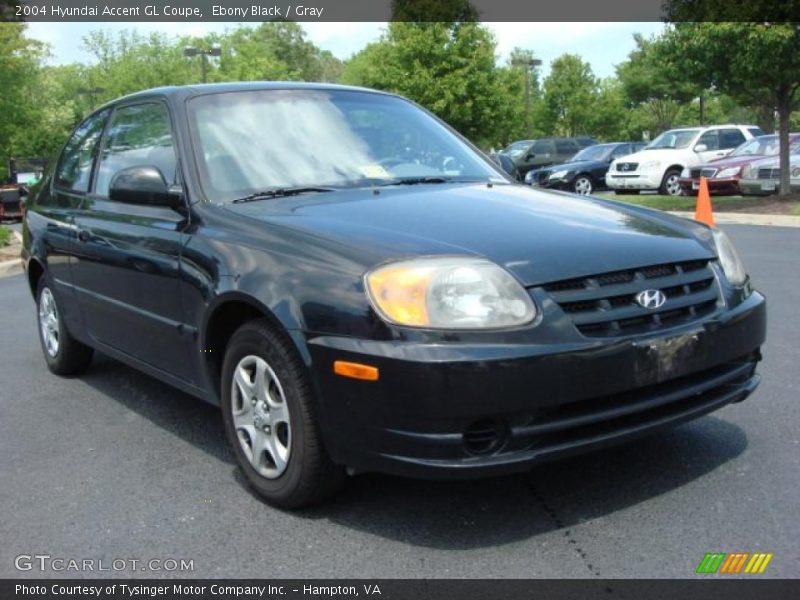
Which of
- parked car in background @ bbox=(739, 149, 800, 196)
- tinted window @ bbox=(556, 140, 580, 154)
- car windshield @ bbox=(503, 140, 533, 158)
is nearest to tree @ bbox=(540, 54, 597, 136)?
car windshield @ bbox=(503, 140, 533, 158)

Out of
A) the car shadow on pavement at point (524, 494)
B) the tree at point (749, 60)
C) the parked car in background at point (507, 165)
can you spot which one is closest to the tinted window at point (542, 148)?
the tree at point (749, 60)

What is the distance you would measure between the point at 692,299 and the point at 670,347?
290 millimetres

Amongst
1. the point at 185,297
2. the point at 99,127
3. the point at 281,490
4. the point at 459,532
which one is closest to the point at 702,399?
the point at 459,532

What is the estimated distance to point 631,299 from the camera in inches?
119

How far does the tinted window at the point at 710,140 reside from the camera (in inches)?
861

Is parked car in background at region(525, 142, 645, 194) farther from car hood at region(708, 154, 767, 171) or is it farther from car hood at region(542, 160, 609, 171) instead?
car hood at region(708, 154, 767, 171)

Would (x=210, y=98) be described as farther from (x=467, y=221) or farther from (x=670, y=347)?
(x=670, y=347)

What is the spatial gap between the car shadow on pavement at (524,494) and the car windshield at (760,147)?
685 inches

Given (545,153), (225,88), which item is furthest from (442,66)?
(225,88)

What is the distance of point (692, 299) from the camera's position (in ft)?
10.5

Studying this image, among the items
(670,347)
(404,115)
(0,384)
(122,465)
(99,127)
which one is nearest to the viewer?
(670,347)

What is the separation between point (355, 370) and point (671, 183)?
67.2 ft

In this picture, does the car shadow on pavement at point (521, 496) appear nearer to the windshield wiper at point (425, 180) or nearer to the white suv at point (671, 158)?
the windshield wiper at point (425, 180)

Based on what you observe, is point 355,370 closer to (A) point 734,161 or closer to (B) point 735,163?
(B) point 735,163
